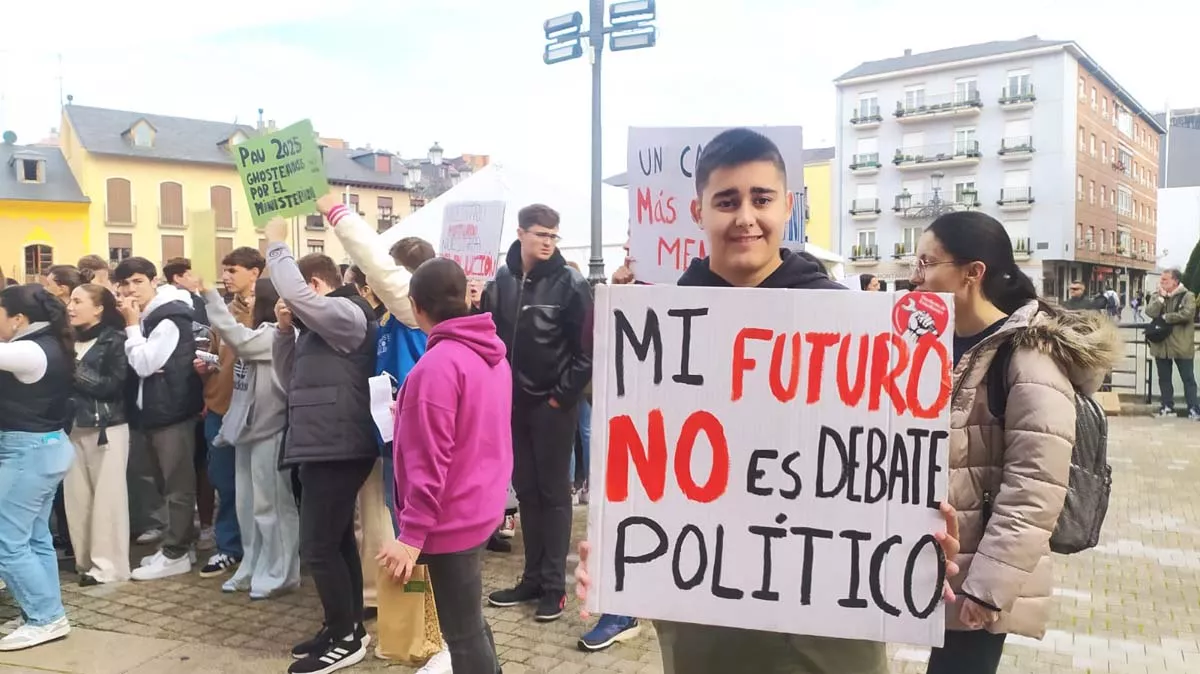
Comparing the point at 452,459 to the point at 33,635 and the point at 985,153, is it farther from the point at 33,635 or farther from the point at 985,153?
the point at 985,153

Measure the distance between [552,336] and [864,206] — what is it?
55.7 m

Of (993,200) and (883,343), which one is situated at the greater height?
(993,200)

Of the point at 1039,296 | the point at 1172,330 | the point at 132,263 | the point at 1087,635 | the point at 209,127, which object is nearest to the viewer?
the point at 1039,296

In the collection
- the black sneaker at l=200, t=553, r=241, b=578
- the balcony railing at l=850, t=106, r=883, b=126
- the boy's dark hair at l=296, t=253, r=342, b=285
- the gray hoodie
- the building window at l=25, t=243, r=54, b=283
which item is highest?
the balcony railing at l=850, t=106, r=883, b=126

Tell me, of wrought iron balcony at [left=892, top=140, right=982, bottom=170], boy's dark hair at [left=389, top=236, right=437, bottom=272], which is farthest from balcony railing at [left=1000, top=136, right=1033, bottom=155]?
boy's dark hair at [left=389, top=236, right=437, bottom=272]

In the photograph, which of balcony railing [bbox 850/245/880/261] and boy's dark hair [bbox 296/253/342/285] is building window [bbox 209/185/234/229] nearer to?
balcony railing [bbox 850/245/880/261]

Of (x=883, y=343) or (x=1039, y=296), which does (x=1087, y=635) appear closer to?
(x=1039, y=296)

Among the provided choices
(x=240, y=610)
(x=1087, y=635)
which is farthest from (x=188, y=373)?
(x=1087, y=635)

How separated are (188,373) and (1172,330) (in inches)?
474

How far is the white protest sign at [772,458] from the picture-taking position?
177 centimetres

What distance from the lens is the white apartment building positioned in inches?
2073

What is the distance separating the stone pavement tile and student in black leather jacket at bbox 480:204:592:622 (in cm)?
184

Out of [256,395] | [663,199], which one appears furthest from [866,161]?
[256,395]

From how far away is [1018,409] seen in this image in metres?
2.36
